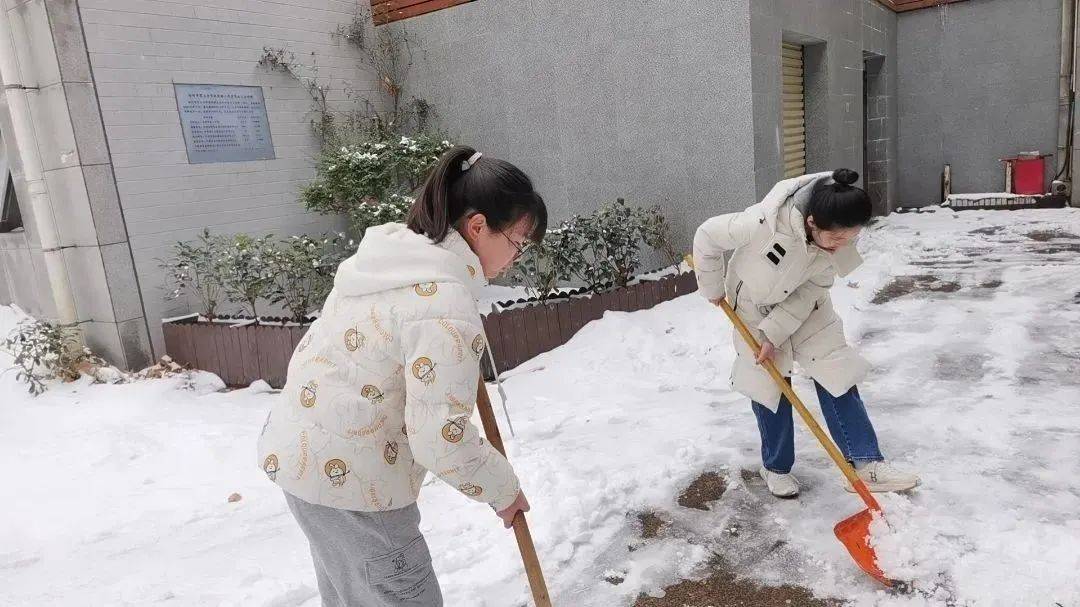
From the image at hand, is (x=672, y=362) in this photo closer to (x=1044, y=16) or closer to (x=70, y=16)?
(x=70, y=16)

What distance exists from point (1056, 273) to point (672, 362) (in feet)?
14.4

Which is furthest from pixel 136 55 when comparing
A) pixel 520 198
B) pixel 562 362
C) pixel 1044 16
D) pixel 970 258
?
pixel 1044 16

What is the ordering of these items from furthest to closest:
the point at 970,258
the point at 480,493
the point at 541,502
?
the point at 970,258
the point at 541,502
the point at 480,493

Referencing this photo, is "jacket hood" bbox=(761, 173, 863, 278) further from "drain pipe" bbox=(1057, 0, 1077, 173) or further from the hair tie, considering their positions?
"drain pipe" bbox=(1057, 0, 1077, 173)

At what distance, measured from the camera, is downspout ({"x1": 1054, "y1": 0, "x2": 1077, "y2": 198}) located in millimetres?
10875

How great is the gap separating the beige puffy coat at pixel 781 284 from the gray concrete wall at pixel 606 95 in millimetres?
4221

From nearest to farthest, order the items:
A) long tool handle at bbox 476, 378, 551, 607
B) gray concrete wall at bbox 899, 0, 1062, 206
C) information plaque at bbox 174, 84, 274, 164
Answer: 1. long tool handle at bbox 476, 378, 551, 607
2. information plaque at bbox 174, 84, 274, 164
3. gray concrete wall at bbox 899, 0, 1062, 206

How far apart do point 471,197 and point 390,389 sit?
48 centimetres

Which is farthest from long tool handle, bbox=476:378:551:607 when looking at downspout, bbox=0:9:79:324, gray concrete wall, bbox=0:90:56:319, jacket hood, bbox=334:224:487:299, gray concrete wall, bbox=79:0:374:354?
gray concrete wall, bbox=0:90:56:319

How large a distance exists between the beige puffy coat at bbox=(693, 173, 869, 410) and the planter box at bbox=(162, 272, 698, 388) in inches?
102

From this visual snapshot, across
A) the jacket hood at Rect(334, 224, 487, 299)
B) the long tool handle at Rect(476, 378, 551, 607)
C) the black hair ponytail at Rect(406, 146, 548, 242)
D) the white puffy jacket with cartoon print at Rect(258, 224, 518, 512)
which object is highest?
the black hair ponytail at Rect(406, 146, 548, 242)

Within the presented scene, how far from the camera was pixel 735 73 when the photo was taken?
23.3 ft

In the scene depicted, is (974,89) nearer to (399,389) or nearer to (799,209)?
(799,209)

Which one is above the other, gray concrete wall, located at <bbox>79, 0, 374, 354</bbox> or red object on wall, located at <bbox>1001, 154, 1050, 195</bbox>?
gray concrete wall, located at <bbox>79, 0, 374, 354</bbox>
